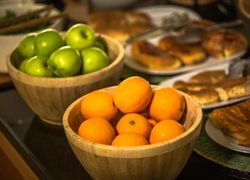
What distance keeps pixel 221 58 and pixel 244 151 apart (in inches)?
16.5

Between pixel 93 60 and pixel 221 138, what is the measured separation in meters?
0.27

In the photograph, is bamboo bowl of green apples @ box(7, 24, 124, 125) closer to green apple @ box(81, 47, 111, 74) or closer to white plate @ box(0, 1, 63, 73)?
green apple @ box(81, 47, 111, 74)

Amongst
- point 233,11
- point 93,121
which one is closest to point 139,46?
point 233,11

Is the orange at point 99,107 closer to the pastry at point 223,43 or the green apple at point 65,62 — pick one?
the green apple at point 65,62

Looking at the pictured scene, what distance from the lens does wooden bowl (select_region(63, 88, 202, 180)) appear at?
2.07ft

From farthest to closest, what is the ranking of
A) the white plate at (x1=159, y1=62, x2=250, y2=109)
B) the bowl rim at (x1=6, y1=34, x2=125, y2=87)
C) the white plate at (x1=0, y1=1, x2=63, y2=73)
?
the white plate at (x1=0, y1=1, x2=63, y2=73) < the white plate at (x1=159, y1=62, x2=250, y2=109) < the bowl rim at (x1=6, y1=34, x2=125, y2=87)

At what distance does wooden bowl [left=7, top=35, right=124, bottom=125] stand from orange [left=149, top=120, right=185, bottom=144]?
21 centimetres

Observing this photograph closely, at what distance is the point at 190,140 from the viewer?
664mm

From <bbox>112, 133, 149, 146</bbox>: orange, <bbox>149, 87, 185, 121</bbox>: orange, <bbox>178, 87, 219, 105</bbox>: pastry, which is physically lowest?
<bbox>178, 87, 219, 105</bbox>: pastry

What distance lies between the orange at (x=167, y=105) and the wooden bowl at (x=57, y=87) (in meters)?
0.16

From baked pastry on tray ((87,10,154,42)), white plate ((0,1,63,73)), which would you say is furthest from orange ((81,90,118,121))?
baked pastry on tray ((87,10,154,42))

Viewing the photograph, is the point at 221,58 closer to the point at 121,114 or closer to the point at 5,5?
the point at 121,114

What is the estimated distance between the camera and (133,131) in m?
0.70

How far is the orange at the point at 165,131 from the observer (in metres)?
0.67
